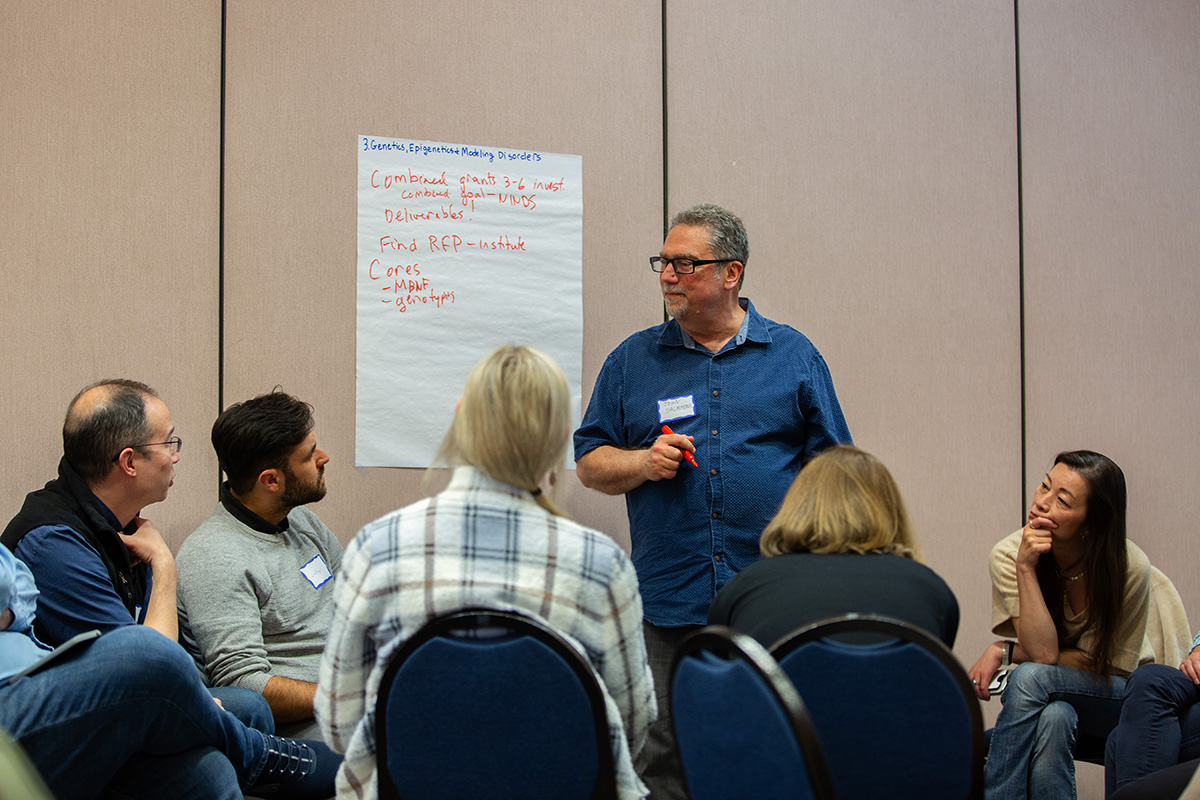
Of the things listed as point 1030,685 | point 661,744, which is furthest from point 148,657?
point 1030,685

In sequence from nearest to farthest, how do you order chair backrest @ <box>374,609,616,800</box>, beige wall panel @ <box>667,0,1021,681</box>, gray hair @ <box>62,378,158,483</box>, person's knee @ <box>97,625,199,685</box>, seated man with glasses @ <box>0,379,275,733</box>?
chair backrest @ <box>374,609,616,800</box>
person's knee @ <box>97,625,199,685</box>
seated man with glasses @ <box>0,379,275,733</box>
gray hair @ <box>62,378,158,483</box>
beige wall panel @ <box>667,0,1021,681</box>

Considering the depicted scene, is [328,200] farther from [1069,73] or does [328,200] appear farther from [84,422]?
[1069,73]

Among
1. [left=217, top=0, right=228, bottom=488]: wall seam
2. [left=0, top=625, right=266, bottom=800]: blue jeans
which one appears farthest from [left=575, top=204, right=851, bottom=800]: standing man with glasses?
[left=0, top=625, right=266, bottom=800]: blue jeans

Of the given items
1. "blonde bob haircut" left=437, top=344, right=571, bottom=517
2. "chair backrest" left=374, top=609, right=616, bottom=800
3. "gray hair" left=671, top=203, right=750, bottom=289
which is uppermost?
"gray hair" left=671, top=203, right=750, bottom=289

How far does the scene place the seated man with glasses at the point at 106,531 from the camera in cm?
196

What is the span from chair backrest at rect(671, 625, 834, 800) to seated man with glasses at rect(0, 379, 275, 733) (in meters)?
1.22

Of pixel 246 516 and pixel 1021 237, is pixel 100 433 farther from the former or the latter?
pixel 1021 237

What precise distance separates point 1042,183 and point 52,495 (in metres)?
3.28

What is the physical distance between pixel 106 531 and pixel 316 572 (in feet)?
1.73

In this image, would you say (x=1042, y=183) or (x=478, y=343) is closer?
(x=478, y=343)

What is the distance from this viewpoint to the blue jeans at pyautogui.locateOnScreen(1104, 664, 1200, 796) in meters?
2.33

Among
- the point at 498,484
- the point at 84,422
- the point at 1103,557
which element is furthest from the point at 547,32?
the point at 1103,557

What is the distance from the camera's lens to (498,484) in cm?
151

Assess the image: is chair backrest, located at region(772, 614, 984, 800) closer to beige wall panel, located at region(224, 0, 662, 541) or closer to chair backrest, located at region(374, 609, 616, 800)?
chair backrest, located at region(374, 609, 616, 800)
